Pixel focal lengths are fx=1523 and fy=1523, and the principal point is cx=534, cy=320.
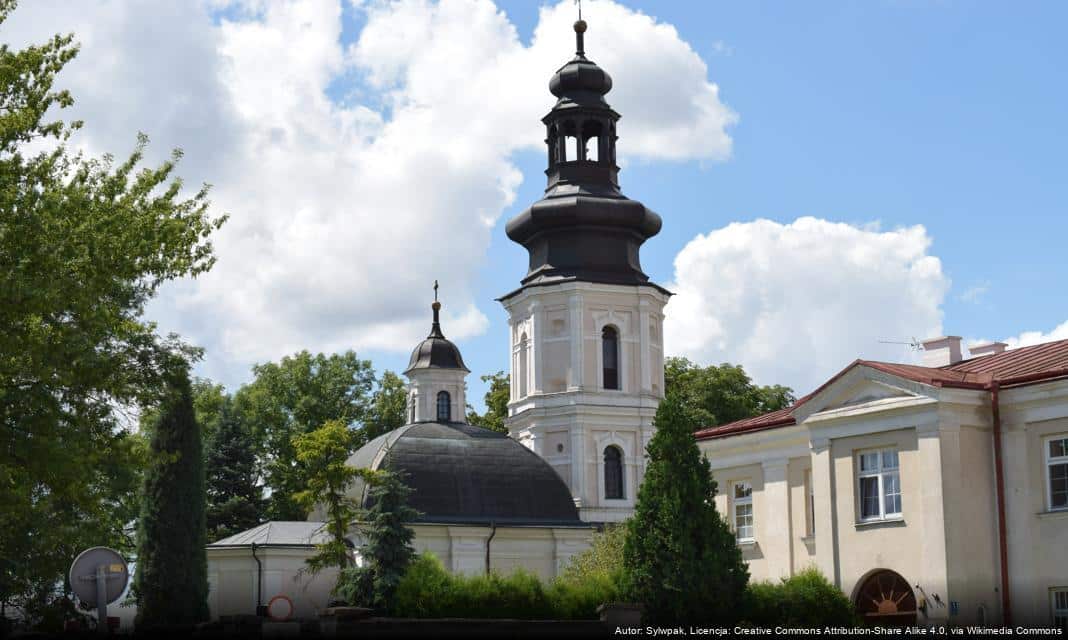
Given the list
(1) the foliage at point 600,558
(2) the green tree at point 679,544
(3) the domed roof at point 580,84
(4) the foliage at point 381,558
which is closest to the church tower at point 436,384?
(3) the domed roof at point 580,84

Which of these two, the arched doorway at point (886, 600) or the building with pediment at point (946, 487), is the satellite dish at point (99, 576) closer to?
the building with pediment at point (946, 487)

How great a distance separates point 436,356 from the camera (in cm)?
6419

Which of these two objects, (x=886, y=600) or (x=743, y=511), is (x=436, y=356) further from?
(x=886, y=600)

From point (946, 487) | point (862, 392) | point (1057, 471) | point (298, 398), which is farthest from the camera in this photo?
point (298, 398)

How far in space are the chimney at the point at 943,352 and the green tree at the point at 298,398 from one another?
1746 inches

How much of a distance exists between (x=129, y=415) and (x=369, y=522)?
19.6m

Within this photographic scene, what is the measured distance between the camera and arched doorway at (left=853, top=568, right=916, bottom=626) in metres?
27.1

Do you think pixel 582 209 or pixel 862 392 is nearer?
pixel 862 392

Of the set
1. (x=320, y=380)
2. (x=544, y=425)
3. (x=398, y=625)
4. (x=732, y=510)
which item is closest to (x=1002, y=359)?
(x=732, y=510)

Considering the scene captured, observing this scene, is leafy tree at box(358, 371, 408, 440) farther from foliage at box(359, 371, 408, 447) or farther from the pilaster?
the pilaster

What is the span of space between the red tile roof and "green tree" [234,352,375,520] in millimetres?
46755

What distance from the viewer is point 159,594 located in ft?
147

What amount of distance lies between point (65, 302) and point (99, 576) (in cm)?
487

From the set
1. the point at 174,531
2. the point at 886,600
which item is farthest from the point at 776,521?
the point at 174,531
